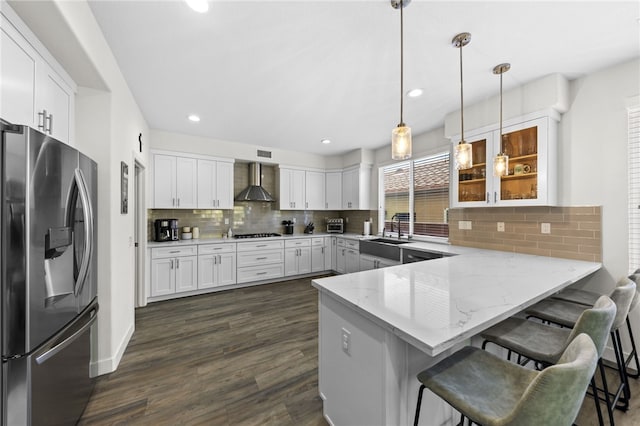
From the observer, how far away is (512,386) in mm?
1051

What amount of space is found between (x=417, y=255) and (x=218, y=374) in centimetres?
262

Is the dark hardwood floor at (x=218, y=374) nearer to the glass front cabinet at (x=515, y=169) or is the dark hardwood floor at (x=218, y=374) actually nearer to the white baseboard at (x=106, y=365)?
the white baseboard at (x=106, y=365)

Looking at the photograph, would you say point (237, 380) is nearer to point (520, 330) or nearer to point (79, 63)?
point (520, 330)

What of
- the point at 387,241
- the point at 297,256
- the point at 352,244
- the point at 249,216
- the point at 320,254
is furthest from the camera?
the point at 320,254

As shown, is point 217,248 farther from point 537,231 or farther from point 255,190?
point 537,231

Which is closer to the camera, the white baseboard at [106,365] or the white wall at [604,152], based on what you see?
the white baseboard at [106,365]

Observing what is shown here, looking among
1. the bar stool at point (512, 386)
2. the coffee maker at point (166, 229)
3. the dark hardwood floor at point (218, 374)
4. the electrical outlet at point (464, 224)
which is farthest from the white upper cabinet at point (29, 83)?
the electrical outlet at point (464, 224)

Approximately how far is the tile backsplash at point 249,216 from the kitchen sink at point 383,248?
849mm

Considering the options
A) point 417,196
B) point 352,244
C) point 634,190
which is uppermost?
point 417,196

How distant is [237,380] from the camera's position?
1.98 m

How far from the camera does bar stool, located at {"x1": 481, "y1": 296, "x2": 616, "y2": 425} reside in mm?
1083

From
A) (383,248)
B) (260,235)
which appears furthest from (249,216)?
(383,248)

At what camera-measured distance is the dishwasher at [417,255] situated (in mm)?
3089

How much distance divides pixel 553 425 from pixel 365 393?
71 cm
